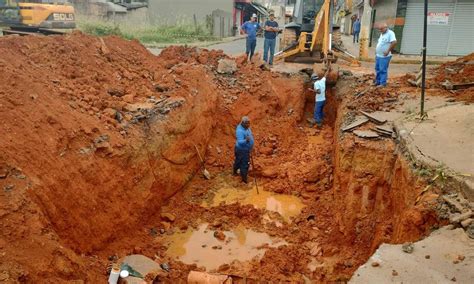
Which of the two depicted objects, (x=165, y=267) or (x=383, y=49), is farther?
(x=383, y=49)

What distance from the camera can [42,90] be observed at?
647cm

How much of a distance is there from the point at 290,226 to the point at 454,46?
13.5 meters

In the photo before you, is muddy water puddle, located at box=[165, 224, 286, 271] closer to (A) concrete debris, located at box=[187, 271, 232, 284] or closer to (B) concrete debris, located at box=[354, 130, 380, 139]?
(A) concrete debris, located at box=[187, 271, 232, 284]

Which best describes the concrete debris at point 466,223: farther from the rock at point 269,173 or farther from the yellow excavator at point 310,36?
the yellow excavator at point 310,36

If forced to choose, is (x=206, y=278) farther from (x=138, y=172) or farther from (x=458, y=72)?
(x=458, y=72)

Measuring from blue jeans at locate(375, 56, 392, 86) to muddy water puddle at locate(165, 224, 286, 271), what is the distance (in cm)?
552

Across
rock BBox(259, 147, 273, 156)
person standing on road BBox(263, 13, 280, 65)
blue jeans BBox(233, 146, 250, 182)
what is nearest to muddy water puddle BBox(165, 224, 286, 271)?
blue jeans BBox(233, 146, 250, 182)

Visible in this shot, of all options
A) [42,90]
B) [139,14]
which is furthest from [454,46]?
[139,14]

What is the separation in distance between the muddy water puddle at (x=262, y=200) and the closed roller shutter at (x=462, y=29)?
1257cm

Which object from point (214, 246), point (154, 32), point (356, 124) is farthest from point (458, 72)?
point (154, 32)

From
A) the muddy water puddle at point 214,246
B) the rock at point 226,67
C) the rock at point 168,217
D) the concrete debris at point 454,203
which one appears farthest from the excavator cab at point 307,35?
the concrete debris at point 454,203

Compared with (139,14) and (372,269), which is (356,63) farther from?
(139,14)

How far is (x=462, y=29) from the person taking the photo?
625 inches

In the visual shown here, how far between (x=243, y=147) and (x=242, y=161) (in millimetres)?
376
